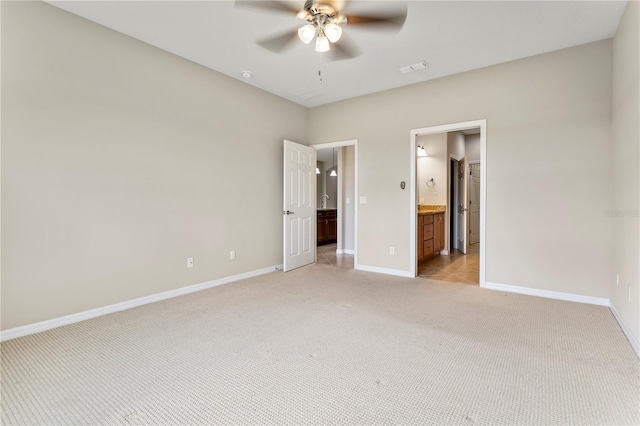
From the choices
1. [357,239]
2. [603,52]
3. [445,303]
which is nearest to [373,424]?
[445,303]

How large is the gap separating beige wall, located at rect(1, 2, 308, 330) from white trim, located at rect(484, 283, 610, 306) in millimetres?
3254

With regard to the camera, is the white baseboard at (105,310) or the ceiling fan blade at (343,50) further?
the ceiling fan blade at (343,50)

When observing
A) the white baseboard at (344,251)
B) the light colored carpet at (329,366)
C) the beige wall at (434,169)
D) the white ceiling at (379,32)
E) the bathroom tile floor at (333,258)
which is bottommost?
the light colored carpet at (329,366)

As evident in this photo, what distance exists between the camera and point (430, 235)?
546 cm

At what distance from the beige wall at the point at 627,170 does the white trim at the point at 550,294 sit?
19 centimetres

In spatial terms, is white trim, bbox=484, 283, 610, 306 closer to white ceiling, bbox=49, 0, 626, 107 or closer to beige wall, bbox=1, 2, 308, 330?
white ceiling, bbox=49, 0, 626, 107

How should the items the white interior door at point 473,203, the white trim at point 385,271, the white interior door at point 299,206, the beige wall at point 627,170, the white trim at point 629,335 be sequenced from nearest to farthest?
the white trim at point 629,335 → the beige wall at point 627,170 → the white trim at point 385,271 → the white interior door at point 299,206 → the white interior door at point 473,203

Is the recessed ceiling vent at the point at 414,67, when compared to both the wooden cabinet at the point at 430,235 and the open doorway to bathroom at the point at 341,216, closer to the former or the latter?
the open doorway to bathroom at the point at 341,216

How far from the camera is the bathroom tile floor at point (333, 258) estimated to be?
523cm

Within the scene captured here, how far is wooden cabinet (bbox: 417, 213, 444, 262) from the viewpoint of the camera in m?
5.00

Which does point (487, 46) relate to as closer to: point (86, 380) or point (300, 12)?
point (300, 12)

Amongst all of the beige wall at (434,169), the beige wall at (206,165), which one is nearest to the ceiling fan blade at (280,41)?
the beige wall at (206,165)

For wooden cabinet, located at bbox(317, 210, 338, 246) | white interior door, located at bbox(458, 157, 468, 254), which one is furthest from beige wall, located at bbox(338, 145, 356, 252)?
white interior door, located at bbox(458, 157, 468, 254)

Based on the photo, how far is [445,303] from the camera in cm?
317
